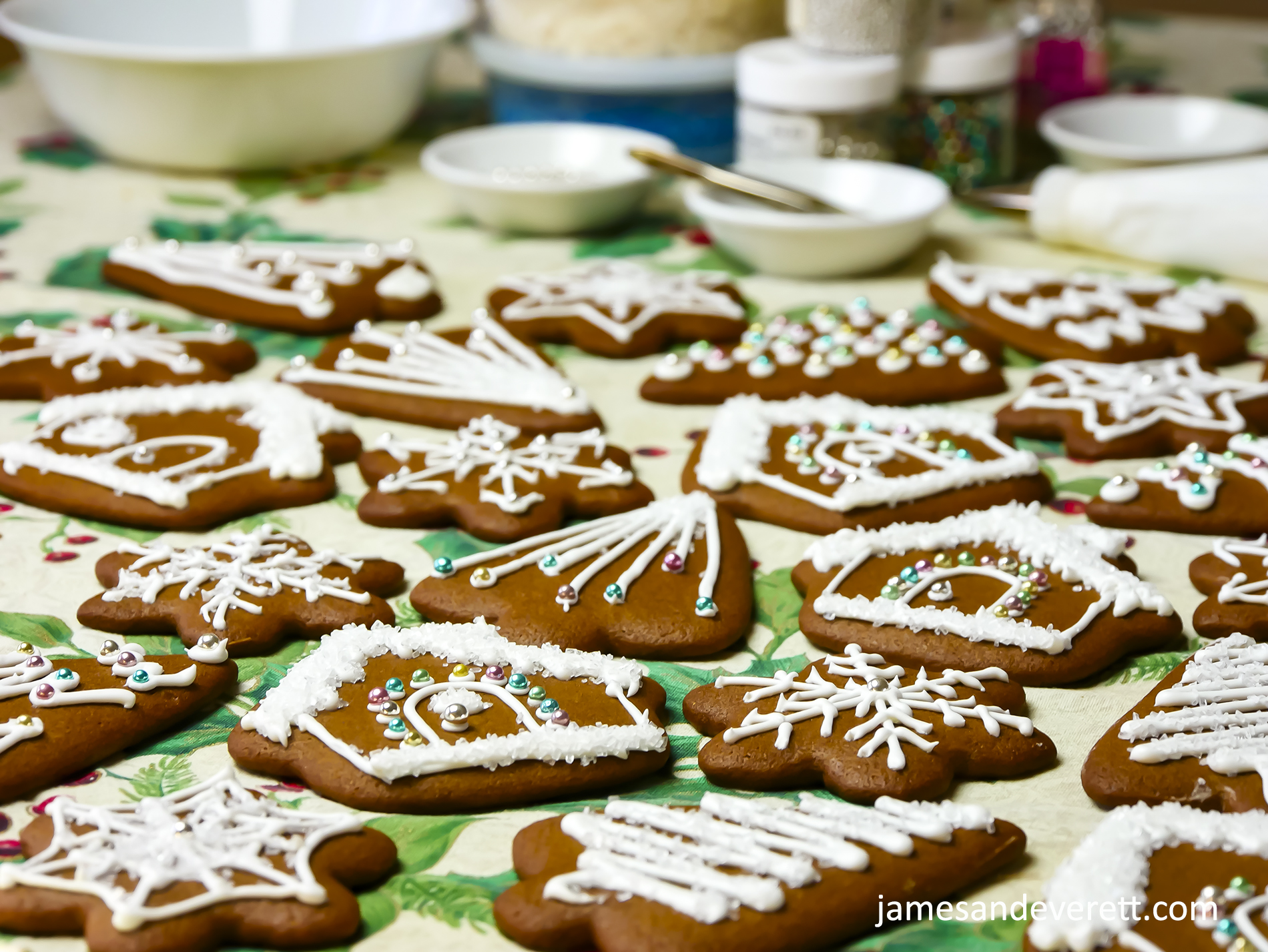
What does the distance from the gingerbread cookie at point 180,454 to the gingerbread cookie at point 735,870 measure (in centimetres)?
43

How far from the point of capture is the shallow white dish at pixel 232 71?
1557mm

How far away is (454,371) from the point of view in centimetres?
119

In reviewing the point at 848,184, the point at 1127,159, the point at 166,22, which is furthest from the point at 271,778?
the point at 166,22

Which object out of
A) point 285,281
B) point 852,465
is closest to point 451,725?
point 852,465

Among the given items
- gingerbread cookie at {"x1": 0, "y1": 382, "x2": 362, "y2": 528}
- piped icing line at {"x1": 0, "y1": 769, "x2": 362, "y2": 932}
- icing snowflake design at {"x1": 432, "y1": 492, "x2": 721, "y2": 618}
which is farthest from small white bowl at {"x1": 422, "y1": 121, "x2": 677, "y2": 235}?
piped icing line at {"x1": 0, "y1": 769, "x2": 362, "y2": 932}

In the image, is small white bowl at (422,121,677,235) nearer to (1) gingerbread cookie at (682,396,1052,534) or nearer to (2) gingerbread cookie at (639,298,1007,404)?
(2) gingerbread cookie at (639,298,1007,404)

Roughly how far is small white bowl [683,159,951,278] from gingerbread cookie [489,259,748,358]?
0.07m

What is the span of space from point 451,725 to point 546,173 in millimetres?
999

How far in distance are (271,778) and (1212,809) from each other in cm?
49

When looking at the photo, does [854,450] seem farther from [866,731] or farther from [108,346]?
[108,346]

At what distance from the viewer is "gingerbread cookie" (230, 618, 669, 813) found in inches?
28.5

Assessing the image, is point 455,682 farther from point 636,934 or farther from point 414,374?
point 414,374

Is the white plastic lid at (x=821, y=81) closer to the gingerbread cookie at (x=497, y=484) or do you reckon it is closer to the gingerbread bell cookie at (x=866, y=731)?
the gingerbread cookie at (x=497, y=484)

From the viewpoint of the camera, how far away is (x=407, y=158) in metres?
1.83
